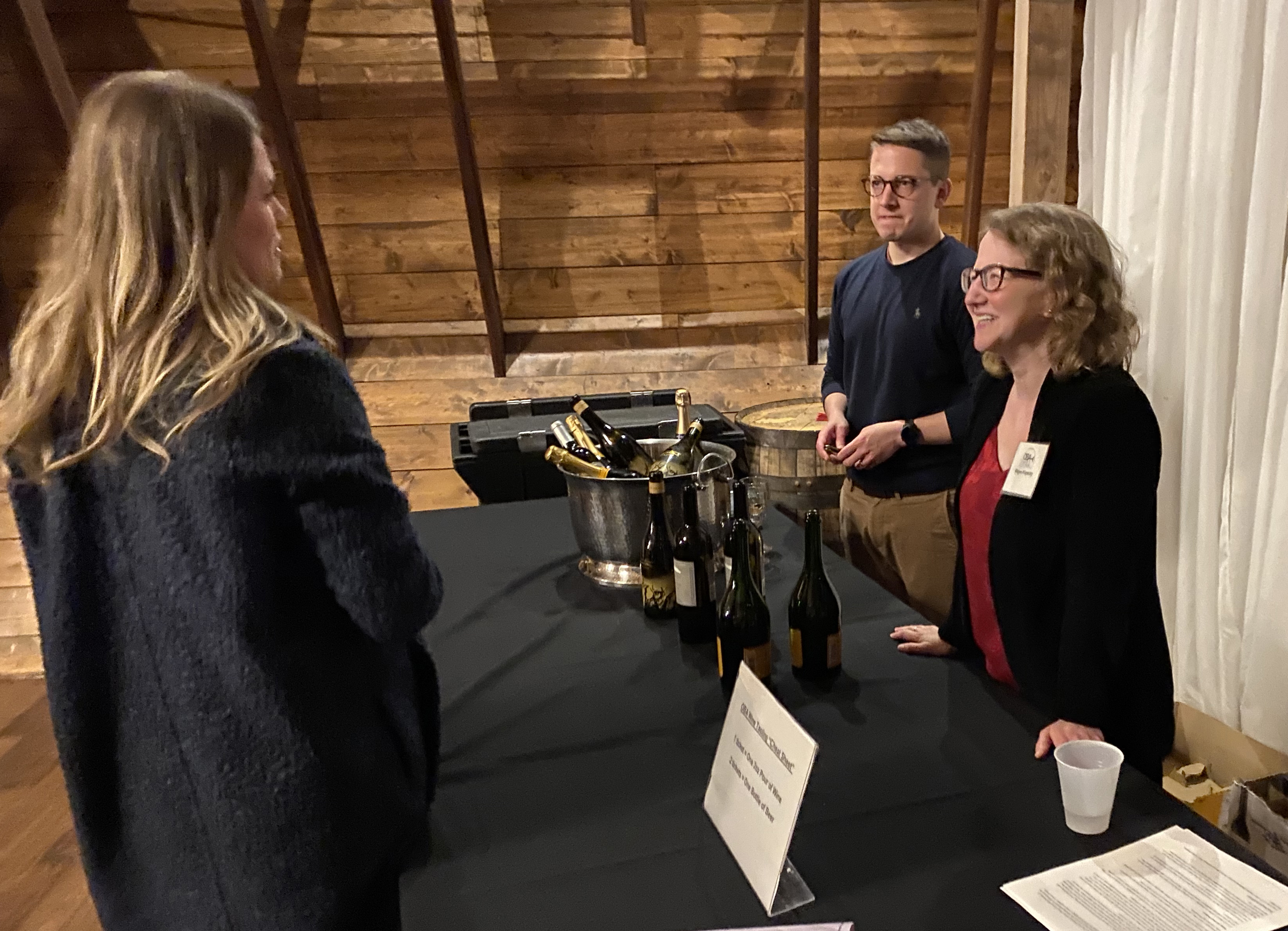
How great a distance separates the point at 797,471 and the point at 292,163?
2337 mm

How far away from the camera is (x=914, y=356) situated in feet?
6.75

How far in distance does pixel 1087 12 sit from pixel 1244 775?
192 centimetres

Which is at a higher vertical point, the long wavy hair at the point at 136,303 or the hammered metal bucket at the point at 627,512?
the long wavy hair at the point at 136,303

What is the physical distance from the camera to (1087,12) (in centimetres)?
222

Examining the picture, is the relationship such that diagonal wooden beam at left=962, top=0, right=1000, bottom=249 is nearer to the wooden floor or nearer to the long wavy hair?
the long wavy hair

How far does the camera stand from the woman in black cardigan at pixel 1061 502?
114 cm

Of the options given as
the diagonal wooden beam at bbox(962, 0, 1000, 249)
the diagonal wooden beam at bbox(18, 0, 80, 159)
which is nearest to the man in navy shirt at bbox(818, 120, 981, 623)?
the diagonal wooden beam at bbox(962, 0, 1000, 249)

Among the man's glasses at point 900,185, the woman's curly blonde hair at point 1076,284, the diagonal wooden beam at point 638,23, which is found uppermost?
the diagonal wooden beam at point 638,23

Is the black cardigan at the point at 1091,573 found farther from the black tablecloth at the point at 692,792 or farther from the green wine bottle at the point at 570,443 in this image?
the green wine bottle at the point at 570,443

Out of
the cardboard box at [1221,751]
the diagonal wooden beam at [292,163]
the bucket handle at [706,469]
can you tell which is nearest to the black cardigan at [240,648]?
the bucket handle at [706,469]

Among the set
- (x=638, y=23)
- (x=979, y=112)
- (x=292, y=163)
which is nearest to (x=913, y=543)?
(x=979, y=112)

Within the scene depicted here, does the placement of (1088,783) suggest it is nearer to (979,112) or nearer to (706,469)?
(706,469)

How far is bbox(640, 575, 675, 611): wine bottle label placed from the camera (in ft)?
4.87

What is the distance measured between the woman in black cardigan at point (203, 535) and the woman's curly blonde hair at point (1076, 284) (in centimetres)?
96
